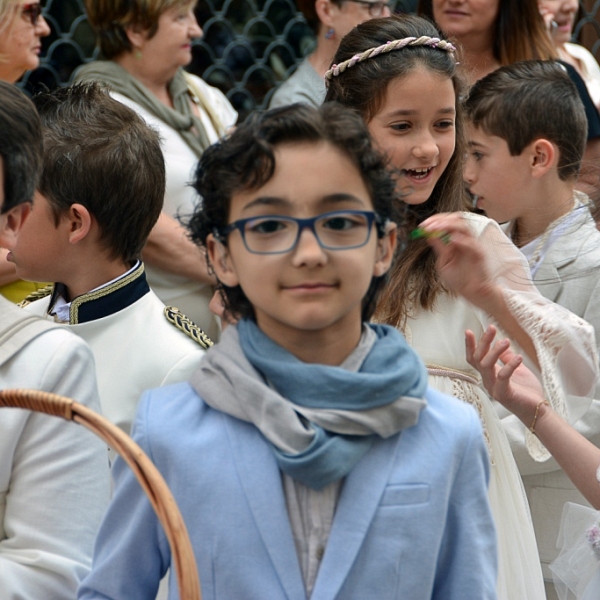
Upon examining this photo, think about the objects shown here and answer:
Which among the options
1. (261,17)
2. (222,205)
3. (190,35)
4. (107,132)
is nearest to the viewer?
(222,205)

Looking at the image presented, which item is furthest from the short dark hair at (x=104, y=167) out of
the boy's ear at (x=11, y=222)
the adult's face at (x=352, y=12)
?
the adult's face at (x=352, y=12)

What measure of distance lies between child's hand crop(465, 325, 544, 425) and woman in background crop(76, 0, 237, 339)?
1238 mm

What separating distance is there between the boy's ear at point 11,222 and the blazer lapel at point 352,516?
27.6 inches

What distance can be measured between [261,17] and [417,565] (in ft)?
12.7

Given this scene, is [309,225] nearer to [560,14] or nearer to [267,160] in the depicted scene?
[267,160]

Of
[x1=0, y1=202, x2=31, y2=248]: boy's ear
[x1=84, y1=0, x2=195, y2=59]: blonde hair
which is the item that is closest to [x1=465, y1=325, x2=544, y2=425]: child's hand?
[x1=0, y1=202, x2=31, y2=248]: boy's ear

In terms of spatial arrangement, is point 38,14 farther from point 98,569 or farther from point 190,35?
point 98,569

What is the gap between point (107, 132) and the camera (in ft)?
7.82

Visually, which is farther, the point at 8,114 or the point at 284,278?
the point at 8,114

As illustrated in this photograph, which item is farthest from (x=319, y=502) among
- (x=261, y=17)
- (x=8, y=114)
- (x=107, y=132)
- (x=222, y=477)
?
(x=261, y=17)

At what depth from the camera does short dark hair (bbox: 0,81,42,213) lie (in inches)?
70.1

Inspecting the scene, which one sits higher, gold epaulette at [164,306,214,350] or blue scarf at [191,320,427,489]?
blue scarf at [191,320,427,489]

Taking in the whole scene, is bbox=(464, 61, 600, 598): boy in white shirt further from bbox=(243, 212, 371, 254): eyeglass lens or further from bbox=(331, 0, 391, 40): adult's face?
bbox=(243, 212, 371, 254): eyeglass lens

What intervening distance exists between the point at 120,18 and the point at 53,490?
2.14 metres
